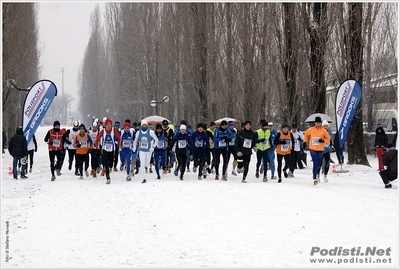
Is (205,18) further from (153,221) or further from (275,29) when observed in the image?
(153,221)

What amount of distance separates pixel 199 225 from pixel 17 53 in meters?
24.4

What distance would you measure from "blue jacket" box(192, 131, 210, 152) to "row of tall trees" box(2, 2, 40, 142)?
42.6ft

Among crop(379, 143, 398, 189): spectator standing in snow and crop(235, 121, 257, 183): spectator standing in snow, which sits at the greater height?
crop(235, 121, 257, 183): spectator standing in snow

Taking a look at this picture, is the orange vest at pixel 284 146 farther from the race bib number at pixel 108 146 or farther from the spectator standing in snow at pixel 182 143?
the race bib number at pixel 108 146

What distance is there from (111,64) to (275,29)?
39919 millimetres

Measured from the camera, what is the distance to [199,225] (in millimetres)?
9164

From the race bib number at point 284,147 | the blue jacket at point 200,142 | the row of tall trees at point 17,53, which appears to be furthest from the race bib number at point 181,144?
the row of tall trees at point 17,53

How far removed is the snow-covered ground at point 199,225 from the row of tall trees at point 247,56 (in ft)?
28.2

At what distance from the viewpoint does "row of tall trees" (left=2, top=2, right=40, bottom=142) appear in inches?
1049

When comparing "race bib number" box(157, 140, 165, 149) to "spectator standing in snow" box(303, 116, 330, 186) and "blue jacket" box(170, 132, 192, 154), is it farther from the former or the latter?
"spectator standing in snow" box(303, 116, 330, 186)

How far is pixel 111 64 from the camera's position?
61969mm

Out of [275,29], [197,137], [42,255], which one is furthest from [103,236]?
[275,29]

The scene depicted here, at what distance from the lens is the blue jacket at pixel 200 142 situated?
16.2 m

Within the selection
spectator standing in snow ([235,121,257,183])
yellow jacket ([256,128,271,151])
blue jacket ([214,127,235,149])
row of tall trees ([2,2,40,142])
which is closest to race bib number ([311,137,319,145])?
yellow jacket ([256,128,271,151])
